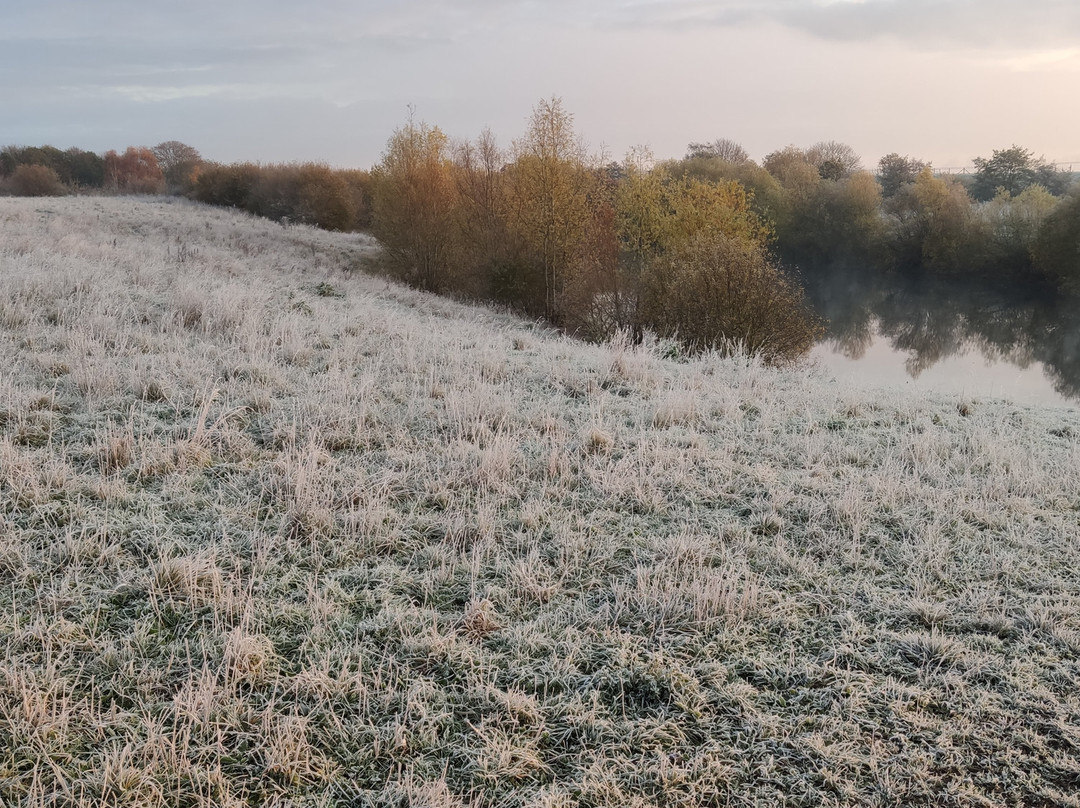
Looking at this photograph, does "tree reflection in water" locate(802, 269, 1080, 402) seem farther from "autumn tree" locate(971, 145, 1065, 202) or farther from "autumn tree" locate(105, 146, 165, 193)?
"autumn tree" locate(105, 146, 165, 193)

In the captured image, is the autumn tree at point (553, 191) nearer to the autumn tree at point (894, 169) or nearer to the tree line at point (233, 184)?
the tree line at point (233, 184)

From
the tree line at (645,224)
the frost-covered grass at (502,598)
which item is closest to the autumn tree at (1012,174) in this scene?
the tree line at (645,224)

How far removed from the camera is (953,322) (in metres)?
32.4

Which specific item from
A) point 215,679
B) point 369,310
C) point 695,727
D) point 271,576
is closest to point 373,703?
point 215,679

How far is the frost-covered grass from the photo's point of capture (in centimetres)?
233

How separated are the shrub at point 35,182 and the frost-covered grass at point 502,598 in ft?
186

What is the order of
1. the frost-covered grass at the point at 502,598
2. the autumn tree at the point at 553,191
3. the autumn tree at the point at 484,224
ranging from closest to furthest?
the frost-covered grass at the point at 502,598 → the autumn tree at the point at 553,191 → the autumn tree at the point at 484,224

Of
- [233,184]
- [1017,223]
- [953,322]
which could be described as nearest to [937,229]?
[1017,223]

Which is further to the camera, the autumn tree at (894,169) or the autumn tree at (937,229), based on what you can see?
the autumn tree at (894,169)

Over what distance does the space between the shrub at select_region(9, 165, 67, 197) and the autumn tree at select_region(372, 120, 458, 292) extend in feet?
117

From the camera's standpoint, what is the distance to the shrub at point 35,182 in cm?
4953

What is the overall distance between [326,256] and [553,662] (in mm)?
28753

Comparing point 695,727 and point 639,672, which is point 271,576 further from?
point 695,727

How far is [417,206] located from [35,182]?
4002cm
